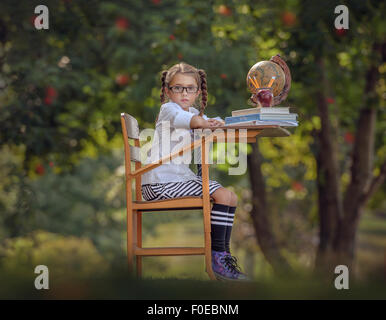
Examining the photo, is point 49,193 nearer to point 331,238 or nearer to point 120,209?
point 120,209

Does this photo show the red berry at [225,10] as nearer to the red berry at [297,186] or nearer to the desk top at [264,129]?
the desk top at [264,129]

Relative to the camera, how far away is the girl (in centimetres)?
371

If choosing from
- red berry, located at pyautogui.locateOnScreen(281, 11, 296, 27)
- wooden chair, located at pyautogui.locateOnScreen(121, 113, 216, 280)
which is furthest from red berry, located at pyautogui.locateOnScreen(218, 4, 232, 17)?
wooden chair, located at pyautogui.locateOnScreen(121, 113, 216, 280)

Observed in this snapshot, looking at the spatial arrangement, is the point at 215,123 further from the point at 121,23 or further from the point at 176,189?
the point at 121,23

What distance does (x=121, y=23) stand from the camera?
799 centimetres

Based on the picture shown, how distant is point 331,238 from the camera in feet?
30.2

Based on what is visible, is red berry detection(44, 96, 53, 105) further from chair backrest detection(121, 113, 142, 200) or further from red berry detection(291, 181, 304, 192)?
red berry detection(291, 181, 304, 192)

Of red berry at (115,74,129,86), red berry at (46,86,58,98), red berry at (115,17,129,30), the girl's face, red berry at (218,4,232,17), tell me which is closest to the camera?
the girl's face

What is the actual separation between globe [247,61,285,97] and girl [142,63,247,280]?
386 millimetres

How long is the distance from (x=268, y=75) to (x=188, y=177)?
829 mm

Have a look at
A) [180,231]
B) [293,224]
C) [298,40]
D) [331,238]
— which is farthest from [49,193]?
[180,231]

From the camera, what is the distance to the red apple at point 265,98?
3.79 metres
